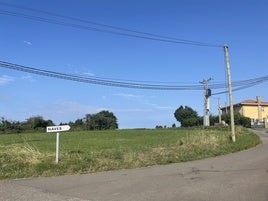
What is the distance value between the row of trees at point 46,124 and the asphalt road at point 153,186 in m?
72.5

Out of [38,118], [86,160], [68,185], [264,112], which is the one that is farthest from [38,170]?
[264,112]

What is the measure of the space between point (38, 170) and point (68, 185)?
12.2ft

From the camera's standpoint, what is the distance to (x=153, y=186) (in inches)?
499

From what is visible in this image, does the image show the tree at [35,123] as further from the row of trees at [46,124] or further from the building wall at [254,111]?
the building wall at [254,111]

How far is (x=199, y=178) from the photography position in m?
14.2

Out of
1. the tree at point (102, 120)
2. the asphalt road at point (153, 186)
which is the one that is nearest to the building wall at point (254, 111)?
the tree at point (102, 120)

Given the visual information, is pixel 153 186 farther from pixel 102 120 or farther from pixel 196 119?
pixel 102 120

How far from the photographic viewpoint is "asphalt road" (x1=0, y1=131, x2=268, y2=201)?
1105 centimetres

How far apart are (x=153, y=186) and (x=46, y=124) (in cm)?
8856

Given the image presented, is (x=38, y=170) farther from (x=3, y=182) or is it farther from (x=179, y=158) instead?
(x=179, y=158)

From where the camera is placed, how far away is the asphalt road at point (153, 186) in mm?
11055

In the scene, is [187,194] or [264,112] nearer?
[187,194]

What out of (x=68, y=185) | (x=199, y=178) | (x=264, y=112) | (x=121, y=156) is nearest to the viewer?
(x=68, y=185)

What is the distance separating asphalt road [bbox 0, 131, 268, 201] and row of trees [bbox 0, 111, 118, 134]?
238 feet
